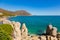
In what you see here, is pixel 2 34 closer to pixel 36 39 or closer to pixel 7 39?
pixel 7 39

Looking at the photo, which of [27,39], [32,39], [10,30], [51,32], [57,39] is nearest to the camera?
[10,30]

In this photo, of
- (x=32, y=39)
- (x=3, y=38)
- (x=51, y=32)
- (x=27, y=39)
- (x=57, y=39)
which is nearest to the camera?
(x=3, y=38)

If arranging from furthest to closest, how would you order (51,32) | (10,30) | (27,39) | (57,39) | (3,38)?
(51,32) → (57,39) → (27,39) → (10,30) → (3,38)

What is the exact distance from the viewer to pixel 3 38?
1777 cm

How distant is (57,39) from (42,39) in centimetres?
368

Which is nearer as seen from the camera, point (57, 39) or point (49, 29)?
point (57, 39)

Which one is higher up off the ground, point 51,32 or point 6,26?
point 6,26

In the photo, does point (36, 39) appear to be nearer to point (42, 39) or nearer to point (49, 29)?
point (42, 39)

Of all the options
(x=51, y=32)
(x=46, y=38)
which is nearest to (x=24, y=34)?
(x=46, y=38)

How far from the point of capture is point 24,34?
35500 millimetres

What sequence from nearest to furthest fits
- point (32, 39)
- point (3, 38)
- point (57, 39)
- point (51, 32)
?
1. point (3, 38)
2. point (32, 39)
3. point (57, 39)
4. point (51, 32)

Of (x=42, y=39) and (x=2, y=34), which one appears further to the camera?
(x=42, y=39)

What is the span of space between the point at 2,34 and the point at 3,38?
61 centimetres

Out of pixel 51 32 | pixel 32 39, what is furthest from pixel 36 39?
pixel 51 32
